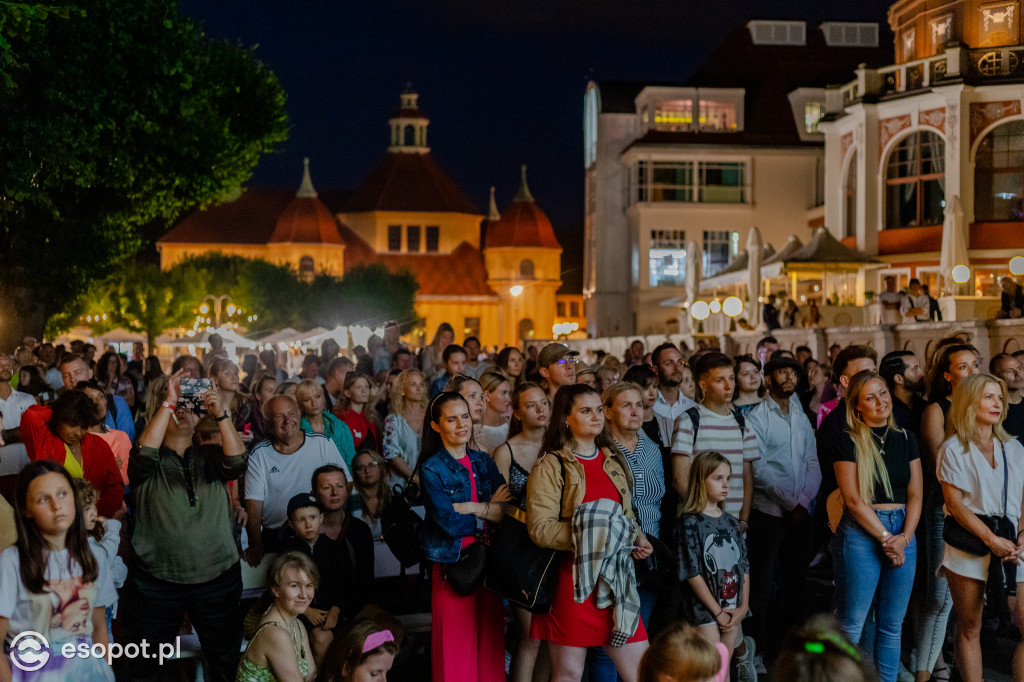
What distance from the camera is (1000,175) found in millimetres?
31766

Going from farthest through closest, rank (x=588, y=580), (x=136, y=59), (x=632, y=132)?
(x=632, y=132), (x=136, y=59), (x=588, y=580)

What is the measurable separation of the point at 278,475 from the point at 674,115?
160ft

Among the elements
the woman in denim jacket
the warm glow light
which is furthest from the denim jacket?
the warm glow light

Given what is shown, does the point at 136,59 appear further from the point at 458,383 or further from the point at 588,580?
the point at 588,580

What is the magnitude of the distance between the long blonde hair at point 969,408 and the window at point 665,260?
155 feet

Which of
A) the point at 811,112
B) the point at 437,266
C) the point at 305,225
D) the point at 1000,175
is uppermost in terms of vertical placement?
the point at 811,112

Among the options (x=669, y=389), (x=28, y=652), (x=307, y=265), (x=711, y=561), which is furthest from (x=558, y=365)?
(x=307, y=265)

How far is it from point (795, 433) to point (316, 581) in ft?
11.8

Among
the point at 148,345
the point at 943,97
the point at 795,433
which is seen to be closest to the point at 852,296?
the point at 943,97

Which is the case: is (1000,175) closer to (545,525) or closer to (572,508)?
(572,508)

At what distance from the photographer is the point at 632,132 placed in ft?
182

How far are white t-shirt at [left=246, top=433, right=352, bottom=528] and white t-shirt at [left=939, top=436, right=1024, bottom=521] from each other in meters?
3.55

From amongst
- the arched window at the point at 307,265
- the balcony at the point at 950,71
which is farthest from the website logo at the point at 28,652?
the arched window at the point at 307,265

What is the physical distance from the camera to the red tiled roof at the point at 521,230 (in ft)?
275
